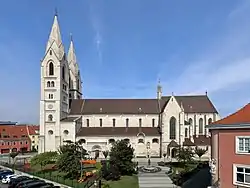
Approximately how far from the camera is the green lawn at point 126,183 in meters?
35.6

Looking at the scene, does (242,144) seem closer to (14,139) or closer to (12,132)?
(14,139)

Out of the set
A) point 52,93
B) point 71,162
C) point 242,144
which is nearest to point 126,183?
point 71,162

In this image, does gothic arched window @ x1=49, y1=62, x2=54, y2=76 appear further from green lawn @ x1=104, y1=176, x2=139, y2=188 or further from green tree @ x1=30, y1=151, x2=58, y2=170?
green lawn @ x1=104, y1=176, x2=139, y2=188

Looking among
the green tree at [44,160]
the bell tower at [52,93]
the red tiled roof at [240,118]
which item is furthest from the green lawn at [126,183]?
the bell tower at [52,93]

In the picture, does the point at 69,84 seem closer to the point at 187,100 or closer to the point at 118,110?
the point at 118,110

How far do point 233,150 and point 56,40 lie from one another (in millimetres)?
55364

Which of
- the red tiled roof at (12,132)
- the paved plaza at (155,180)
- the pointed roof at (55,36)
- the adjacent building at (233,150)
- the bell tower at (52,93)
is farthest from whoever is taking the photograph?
the red tiled roof at (12,132)

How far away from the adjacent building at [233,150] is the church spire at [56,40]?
5212 cm

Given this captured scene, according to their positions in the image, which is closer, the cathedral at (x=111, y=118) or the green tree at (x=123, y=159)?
the green tree at (x=123, y=159)

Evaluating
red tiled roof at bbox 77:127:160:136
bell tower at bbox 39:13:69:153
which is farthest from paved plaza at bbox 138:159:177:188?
bell tower at bbox 39:13:69:153

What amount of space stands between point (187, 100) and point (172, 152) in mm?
14831

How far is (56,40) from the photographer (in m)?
68.9

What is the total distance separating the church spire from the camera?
68.7 m

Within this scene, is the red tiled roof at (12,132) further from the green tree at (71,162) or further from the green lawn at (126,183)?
the green lawn at (126,183)
